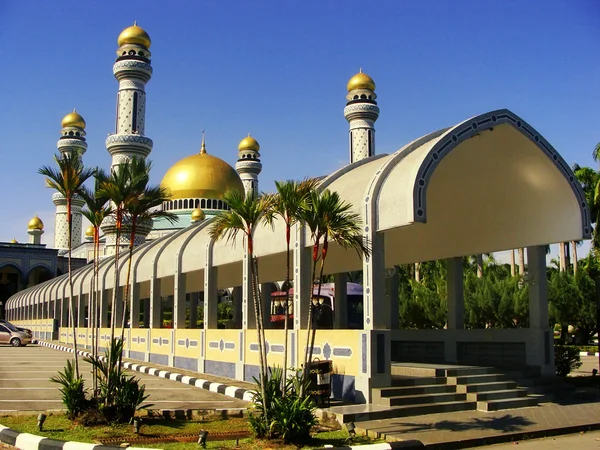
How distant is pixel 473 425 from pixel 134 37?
48.0 meters

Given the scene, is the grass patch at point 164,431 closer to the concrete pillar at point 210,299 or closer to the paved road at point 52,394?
the paved road at point 52,394

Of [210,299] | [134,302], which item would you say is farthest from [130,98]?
[210,299]

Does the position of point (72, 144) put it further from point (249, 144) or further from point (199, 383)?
point (199, 383)

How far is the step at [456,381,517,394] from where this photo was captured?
41.9 ft

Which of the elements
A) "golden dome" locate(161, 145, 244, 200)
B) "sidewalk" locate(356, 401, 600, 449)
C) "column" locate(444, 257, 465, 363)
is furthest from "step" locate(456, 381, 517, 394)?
"golden dome" locate(161, 145, 244, 200)

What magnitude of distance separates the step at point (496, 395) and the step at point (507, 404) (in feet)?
0.55

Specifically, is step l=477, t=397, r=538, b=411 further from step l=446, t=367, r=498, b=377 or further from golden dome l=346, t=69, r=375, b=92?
golden dome l=346, t=69, r=375, b=92

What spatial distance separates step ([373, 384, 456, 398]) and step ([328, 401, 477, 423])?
375 mm

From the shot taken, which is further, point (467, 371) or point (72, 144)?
point (72, 144)

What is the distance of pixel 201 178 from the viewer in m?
67.6

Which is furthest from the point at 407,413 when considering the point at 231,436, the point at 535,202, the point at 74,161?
the point at 74,161

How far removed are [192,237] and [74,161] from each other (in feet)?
30.3

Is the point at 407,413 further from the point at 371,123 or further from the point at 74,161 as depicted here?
the point at 371,123

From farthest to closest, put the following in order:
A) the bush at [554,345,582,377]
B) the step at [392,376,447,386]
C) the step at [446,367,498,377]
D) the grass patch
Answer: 1. the bush at [554,345,582,377]
2. the step at [446,367,498,377]
3. the step at [392,376,447,386]
4. the grass patch
